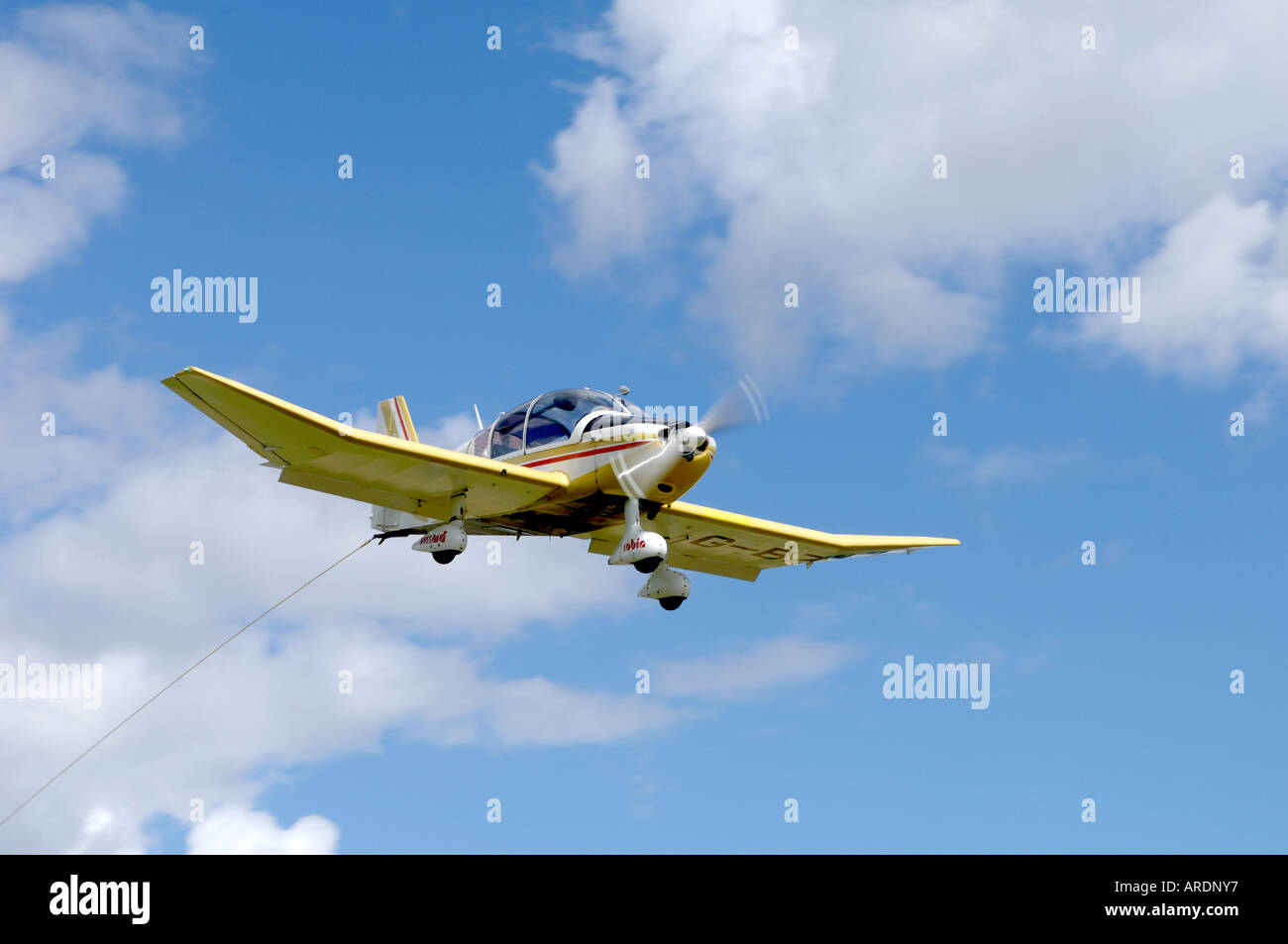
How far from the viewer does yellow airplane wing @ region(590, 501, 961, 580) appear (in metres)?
27.2

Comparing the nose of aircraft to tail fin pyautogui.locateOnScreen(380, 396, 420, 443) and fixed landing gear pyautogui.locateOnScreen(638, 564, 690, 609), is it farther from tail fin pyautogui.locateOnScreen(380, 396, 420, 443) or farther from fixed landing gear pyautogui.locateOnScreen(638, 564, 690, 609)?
tail fin pyautogui.locateOnScreen(380, 396, 420, 443)

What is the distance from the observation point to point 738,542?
2867cm

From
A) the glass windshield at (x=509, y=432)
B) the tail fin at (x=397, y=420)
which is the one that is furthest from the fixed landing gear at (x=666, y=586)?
the tail fin at (x=397, y=420)

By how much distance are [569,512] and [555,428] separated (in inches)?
62.3

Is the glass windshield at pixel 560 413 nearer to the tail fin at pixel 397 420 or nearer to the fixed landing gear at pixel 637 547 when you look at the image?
the fixed landing gear at pixel 637 547

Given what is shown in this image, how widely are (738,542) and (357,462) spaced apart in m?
8.63

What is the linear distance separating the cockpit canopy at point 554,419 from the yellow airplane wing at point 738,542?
2.49 m

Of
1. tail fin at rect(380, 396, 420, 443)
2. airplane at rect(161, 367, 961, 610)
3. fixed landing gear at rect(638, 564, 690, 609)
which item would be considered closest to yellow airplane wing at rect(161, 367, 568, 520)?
airplane at rect(161, 367, 961, 610)

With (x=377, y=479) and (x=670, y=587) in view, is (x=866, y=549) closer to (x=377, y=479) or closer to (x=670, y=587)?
(x=670, y=587)

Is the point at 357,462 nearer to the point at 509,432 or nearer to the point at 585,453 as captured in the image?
the point at 509,432
